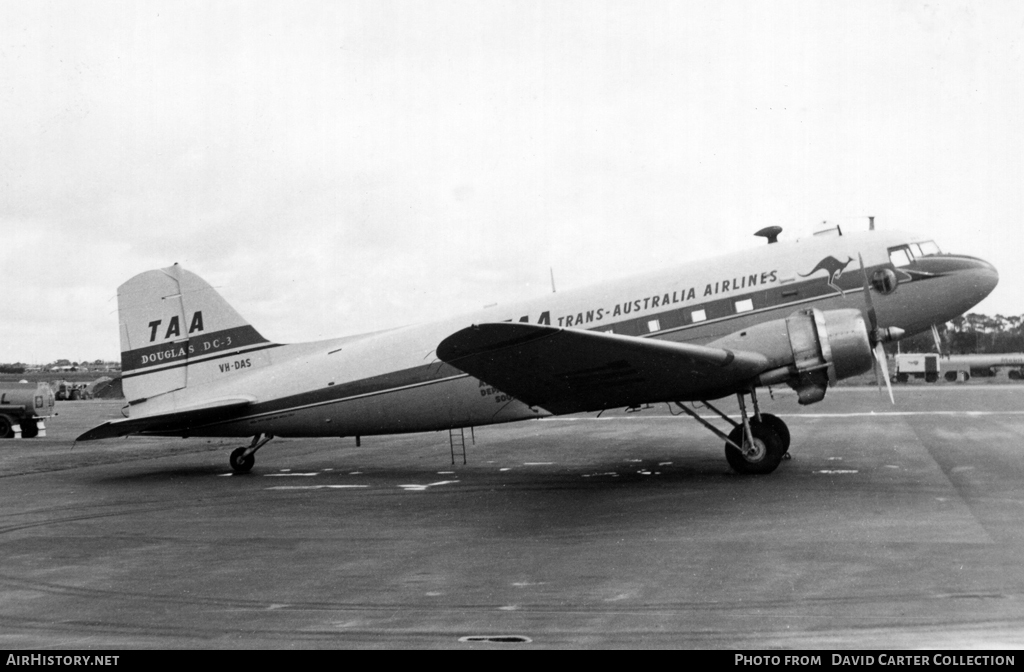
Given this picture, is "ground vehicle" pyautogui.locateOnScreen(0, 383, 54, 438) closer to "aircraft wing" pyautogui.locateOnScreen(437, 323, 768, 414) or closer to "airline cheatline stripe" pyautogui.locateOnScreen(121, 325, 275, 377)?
"airline cheatline stripe" pyautogui.locateOnScreen(121, 325, 275, 377)

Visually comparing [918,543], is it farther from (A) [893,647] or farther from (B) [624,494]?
(B) [624,494]

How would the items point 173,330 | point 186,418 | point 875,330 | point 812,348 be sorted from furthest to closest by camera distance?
point 173,330 < point 186,418 < point 875,330 < point 812,348

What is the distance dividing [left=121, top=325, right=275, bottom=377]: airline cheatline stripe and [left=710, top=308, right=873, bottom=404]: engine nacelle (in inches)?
354

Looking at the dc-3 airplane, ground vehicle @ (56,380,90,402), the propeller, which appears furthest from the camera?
ground vehicle @ (56,380,90,402)

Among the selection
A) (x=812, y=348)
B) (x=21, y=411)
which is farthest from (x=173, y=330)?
(x=21, y=411)

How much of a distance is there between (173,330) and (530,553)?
1024 cm

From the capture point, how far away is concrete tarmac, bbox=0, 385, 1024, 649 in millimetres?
5230

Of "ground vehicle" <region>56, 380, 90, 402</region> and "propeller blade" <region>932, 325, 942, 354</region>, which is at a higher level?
"ground vehicle" <region>56, 380, 90, 402</region>

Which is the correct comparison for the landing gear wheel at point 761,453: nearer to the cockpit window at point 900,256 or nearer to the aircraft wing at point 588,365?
the aircraft wing at point 588,365

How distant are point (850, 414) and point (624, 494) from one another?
1672 centimetres

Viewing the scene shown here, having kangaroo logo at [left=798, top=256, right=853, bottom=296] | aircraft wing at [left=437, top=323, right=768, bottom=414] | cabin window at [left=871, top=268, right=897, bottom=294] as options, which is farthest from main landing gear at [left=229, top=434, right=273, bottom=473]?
cabin window at [left=871, top=268, right=897, bottom=294]

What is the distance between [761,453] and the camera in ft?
40.3

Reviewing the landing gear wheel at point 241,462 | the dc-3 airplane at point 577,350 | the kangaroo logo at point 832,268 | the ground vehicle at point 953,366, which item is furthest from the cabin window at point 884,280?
the ground vehicle at point 953,366

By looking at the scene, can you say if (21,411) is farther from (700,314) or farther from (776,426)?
(776,426)
